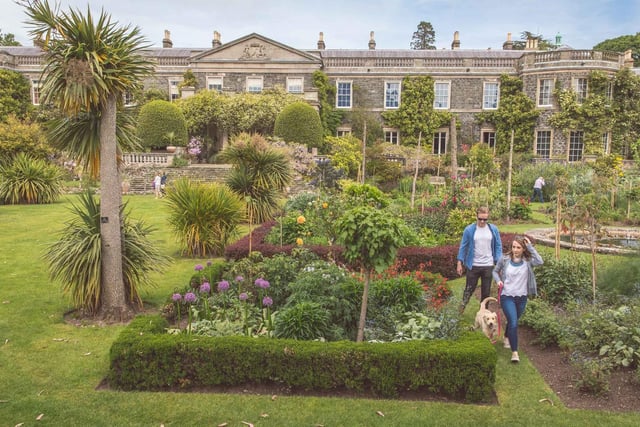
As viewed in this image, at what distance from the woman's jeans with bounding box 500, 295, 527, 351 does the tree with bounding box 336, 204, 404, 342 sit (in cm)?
156

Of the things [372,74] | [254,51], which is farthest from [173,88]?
[372,74]

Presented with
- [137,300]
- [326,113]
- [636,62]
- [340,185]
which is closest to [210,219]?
[137,300]

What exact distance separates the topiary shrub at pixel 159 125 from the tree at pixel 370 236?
22688 millimetres

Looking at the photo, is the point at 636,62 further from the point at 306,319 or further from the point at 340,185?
the point at 306,319

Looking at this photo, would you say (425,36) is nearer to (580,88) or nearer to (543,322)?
(580,88)

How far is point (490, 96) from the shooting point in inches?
1294

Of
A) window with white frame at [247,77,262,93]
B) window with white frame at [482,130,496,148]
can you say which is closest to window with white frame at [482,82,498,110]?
window with white frame at [482,130,496,148]

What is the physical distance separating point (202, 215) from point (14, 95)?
96.0 ft

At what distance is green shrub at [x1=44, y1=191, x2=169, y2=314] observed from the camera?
6.79m

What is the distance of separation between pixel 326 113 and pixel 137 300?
85.7 ft

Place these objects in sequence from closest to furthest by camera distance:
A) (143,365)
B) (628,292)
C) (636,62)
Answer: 1. (143,365)
2. (628,292)
3. (636,62)

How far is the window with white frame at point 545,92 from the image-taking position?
30.6 m

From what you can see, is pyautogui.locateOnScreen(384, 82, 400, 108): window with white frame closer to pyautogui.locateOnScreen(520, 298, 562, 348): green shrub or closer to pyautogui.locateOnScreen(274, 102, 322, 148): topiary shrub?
pyautogui.locateOnScreen(274, 102, 322, 148): topiary shrub

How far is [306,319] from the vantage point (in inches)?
221
